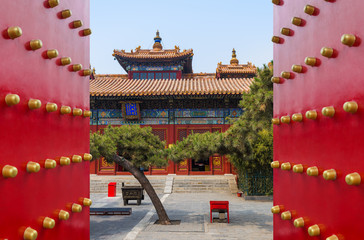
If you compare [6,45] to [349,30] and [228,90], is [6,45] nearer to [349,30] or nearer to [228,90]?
[349,30]

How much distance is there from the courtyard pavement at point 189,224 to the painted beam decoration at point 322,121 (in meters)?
5.33

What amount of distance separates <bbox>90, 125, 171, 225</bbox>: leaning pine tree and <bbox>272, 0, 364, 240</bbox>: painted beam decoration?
21.4 feet

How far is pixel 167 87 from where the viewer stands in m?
17.5

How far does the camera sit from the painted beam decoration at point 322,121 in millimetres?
1256

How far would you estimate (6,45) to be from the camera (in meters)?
1.30

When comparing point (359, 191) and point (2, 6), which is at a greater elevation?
point (2, 6)

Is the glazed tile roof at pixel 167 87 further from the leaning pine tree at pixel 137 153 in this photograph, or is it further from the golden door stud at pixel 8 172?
the golden door stud at pixel 8 172

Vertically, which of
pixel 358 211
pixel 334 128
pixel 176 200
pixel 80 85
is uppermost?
pixel 80 85

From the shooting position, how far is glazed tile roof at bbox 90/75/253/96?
53.3ft

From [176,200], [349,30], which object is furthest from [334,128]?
[176,200]

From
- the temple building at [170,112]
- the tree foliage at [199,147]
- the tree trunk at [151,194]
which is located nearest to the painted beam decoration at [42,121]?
the tree foliage at [199,147]

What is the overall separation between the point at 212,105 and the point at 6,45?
16.2 meters

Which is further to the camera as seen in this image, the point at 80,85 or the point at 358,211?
the point at 80,85

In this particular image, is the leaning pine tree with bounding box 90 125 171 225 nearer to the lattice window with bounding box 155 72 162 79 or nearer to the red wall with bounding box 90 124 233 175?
the red wall with bounding box 90 124 233 175
